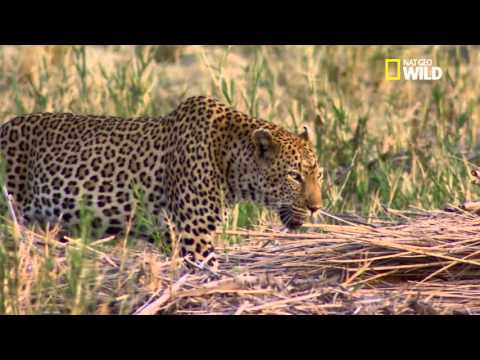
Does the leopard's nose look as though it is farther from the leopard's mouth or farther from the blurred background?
the blurred background

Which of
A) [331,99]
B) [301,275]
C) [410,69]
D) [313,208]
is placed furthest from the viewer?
[410,69]

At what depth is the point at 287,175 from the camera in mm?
8883

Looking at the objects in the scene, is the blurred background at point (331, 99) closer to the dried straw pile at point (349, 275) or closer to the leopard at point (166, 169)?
the leopard at point (166, 169)

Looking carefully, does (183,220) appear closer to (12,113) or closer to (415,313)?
(415,313)

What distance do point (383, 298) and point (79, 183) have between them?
327 cm

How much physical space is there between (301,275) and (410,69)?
7.60 meters

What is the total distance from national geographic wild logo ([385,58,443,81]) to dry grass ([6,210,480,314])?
20.3ft

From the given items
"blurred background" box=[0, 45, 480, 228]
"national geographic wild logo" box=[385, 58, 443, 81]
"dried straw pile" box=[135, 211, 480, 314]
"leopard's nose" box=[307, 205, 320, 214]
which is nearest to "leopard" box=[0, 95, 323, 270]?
"leopard's nose" box=[307, 205, 320, 214]

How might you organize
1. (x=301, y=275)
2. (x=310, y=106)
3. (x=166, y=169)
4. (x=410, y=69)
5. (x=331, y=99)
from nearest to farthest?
1. (x=301, y=275)
2. (x=166, y=169)
3. (x=331, y=99)
4. (x=310, y=106)
5. (x=410, y=69)

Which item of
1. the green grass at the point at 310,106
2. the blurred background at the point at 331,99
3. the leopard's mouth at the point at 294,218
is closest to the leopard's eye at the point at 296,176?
the leopard's mouth at the point at 294,218

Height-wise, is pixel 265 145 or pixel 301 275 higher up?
pixel 265 145

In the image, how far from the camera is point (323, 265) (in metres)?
7.15

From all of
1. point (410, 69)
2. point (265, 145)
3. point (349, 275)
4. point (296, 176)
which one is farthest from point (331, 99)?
point (349, 275)

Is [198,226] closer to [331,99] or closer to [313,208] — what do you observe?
[313,208]
